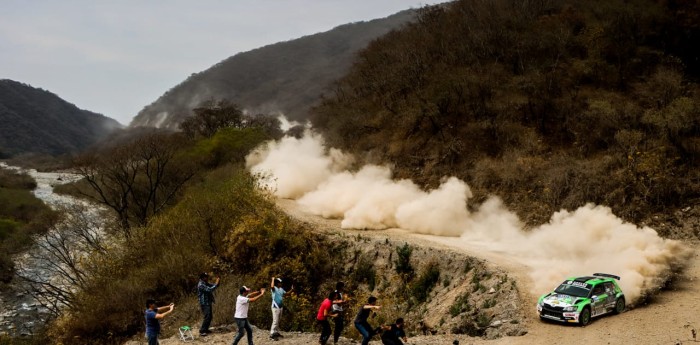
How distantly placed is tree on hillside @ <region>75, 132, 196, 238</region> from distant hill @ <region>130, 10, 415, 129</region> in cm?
6495

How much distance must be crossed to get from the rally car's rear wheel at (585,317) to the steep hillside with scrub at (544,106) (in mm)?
11459

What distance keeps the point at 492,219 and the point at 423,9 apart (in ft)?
122

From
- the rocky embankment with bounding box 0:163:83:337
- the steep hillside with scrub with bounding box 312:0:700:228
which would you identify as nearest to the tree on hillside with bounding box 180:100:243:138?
the steep hillside with scrub with bounding box 312:0:700:228

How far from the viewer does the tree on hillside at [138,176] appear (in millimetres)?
45094

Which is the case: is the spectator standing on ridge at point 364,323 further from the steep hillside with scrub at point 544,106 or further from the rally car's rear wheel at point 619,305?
the steep hillside with scrub at point 544,106

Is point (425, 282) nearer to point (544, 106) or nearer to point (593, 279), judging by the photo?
point (593, 279)

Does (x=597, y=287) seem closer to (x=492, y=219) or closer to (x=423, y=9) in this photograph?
(x=492, y=219)

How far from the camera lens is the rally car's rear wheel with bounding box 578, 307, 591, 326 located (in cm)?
1675

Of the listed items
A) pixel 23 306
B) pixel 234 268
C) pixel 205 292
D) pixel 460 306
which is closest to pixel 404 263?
pixel 460 306

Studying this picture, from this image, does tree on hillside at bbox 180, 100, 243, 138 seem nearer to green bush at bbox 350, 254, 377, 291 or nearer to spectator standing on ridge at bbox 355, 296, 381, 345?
green bush at bbox 350, 254, 377, 291

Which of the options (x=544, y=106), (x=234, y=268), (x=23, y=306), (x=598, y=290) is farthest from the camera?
(x=23, y=306)

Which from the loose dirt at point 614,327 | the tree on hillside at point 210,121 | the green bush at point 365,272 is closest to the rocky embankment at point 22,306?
the loose dirt at point 614,327

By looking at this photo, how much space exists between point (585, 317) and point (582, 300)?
0.59m

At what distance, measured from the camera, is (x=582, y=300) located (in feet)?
55.5
